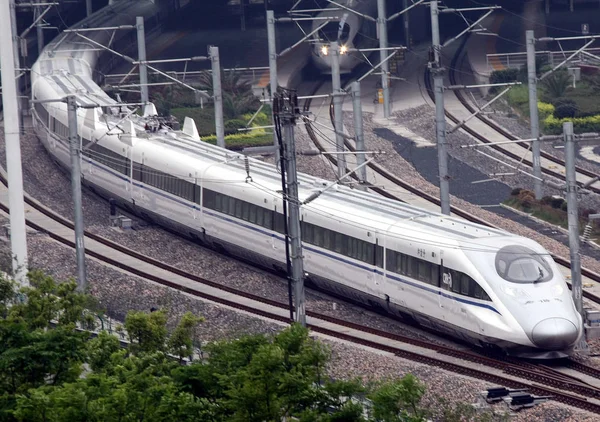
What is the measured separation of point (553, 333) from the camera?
29734 millimetres

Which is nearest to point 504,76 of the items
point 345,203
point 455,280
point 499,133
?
point 499,133

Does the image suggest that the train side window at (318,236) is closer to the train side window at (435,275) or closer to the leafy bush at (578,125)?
the train side window at (435,275)

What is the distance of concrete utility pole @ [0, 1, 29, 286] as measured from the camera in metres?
35.7

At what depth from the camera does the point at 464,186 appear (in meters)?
51.3

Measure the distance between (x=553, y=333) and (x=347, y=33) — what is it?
38.9 metres

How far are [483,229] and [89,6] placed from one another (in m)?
46.8

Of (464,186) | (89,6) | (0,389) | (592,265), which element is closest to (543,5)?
(89,6)

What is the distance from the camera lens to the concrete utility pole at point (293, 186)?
30.3 meters

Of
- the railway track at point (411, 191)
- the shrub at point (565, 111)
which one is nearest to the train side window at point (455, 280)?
the railway track at point (411, 191)

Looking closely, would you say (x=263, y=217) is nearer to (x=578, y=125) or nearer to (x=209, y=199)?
(x=209, y=199)

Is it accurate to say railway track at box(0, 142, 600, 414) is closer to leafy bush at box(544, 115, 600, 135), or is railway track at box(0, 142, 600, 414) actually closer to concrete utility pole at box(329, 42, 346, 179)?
concrete utility pole at box(329, 42, 346, 179)

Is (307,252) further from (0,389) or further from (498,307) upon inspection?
(0,389)

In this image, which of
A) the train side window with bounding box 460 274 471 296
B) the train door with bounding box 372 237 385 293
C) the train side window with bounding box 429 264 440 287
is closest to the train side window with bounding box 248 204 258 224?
the train door with bounding box 372 237 385 293

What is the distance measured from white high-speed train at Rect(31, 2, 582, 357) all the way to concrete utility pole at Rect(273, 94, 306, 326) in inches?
130
